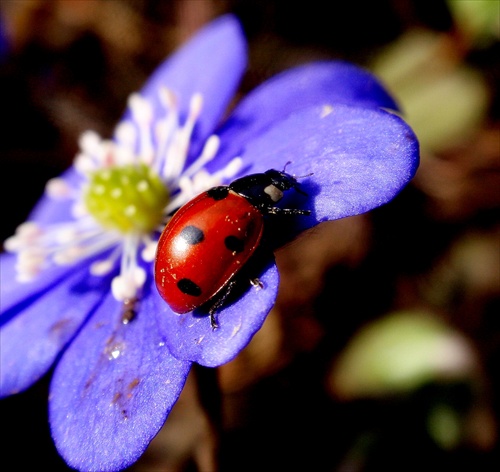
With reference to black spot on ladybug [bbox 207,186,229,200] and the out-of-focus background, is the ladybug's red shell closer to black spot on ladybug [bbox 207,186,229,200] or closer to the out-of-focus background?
black spot on ladybug [bbox 207,186,229,200]

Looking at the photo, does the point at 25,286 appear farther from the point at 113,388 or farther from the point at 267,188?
the point at 267,188

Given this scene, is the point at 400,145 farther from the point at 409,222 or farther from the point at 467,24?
the point at 467,24

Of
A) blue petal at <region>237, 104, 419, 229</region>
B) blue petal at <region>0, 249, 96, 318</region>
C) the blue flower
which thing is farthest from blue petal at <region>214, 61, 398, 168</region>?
blue petal at <region>0, 249, 96, 318</region>

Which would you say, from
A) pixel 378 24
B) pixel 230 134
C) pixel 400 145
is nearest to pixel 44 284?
pixel 230 134

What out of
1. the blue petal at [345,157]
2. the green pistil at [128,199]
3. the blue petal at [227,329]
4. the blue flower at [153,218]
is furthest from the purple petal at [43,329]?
the blue petal at [345,157]

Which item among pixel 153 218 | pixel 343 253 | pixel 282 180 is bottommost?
pixel 343 253

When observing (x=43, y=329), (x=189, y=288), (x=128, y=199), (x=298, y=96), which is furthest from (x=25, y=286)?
(x=298, y=96)

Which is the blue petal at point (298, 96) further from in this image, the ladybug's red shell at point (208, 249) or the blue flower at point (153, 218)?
the ladybug's red shell at point (208, 249)
